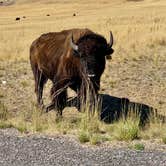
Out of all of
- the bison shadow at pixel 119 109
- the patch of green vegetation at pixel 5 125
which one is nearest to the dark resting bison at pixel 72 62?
the bison shadow at pixel 119 109

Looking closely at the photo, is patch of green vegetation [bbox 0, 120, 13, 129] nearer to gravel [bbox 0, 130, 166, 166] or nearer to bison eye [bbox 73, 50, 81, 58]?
gravel [bbox 0, 130, 166, 166]

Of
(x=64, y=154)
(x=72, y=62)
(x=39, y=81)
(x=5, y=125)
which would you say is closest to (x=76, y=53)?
(x=72, y=62)

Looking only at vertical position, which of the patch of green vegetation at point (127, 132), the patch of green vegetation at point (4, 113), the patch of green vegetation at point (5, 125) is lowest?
the patch of green vegetation at point (4, 113)

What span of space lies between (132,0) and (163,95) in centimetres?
9927

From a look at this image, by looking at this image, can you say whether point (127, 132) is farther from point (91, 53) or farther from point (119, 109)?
point (119, 109)

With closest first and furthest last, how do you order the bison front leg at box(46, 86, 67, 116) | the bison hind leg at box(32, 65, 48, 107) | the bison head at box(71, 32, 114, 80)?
the bison head at box(71, 32, 114, 80), the bison front leg at box(46, 86, 67, 116), the bison hind leg at box(32, 65, 48, 107)

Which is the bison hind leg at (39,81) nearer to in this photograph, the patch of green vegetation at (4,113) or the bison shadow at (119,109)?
the bison shadow at (119,109)

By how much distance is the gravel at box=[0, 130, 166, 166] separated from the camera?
9633 mm

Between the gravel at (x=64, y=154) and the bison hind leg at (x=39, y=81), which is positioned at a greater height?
the gravel at (x=64, y=154)

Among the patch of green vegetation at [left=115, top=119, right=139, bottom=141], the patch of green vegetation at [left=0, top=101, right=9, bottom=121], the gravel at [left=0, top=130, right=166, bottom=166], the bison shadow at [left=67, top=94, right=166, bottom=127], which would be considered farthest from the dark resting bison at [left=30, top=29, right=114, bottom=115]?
the gravel at [left=0, top=130, right=166, bottom=166]

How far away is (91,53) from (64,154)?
14.4 feet

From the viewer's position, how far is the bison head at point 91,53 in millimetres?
13953

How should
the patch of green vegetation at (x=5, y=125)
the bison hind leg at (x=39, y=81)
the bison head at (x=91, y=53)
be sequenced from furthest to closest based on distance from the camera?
the bison hind leg at (x=39, y=81), the bison head at (x=91, y=53), the patch of green vegetation at (x=5, y=125)

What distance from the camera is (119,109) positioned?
15.8 m
